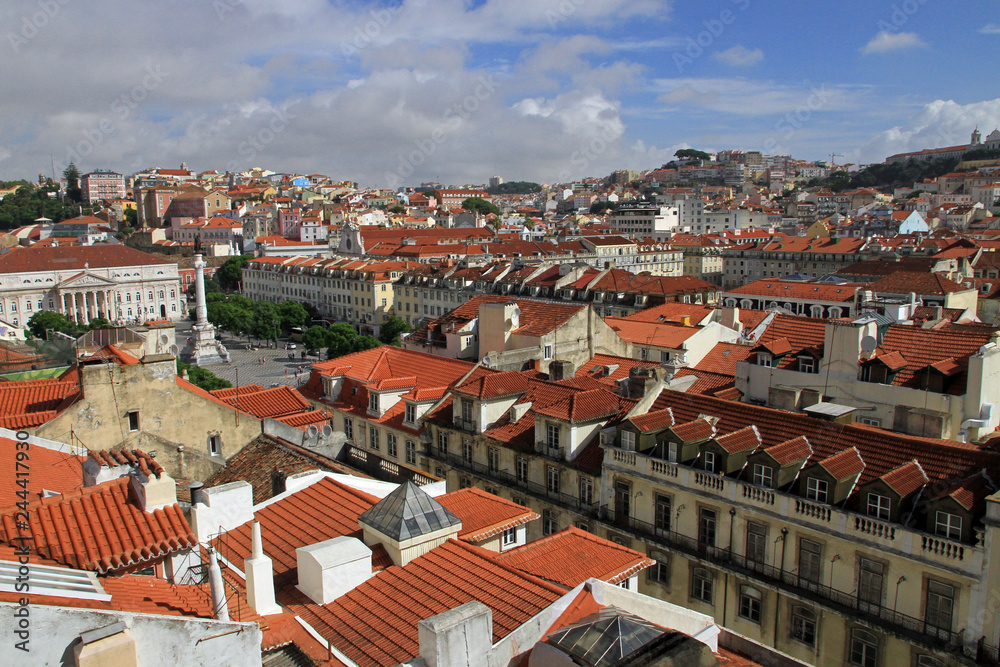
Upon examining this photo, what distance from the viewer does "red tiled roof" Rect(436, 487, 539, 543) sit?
46.3 feet

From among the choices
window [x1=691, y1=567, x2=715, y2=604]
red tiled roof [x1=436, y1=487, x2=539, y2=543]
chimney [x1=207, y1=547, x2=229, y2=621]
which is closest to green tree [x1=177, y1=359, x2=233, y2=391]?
red tiled roof [x1=436, y1=487, x2=539, y2=543]

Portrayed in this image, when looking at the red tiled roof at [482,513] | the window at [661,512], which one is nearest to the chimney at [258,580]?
the red tiled roof at [482,513]

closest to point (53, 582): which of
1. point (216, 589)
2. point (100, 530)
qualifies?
point (216, 589)

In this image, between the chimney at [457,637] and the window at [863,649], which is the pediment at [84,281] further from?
the chimney at [457,637]

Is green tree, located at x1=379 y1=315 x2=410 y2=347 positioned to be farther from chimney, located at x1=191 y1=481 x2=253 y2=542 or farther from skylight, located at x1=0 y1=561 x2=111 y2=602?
skylight, located at x1=0 y1=561 x2=111 y2=602

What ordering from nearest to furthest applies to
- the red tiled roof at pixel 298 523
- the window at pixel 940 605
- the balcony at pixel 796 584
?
the red tiled roof at pixel 298 523, the window at pixel 940 605, the balcony at pixel 796 584

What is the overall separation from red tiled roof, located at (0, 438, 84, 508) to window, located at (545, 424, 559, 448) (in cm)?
1342

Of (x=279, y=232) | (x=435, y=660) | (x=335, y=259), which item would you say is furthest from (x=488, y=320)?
(x=279, y=232)

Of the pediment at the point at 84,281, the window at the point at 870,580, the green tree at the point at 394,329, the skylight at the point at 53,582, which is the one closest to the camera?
the skylight at the point at 53,582

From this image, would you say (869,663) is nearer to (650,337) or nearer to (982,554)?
(982,554)

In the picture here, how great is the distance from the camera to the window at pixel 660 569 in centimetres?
2073

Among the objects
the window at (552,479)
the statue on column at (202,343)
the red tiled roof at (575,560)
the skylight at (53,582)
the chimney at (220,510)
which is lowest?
the statue on column at (202,343)

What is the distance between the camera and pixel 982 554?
Result: 1484cm

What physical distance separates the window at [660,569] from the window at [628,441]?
3.01 m
